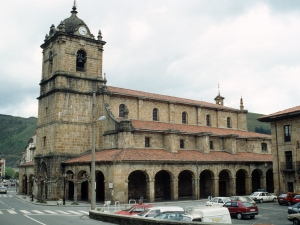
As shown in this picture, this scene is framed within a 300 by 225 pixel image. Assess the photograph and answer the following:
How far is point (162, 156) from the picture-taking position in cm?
3806

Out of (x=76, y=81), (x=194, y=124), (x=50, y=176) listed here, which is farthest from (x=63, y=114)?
(x=194, y=124)

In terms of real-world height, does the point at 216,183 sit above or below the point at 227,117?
below

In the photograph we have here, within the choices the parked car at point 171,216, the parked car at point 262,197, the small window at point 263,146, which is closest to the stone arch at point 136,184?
the parked car at point 262,197

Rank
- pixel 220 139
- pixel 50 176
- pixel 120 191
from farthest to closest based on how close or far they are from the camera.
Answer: pixel 220 139
pixel 50 176
pixel 120 191

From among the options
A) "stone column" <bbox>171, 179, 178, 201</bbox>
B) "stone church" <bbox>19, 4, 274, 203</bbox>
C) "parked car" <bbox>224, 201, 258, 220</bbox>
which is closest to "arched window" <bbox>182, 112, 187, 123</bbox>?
"stone church" <bbox>19, 4, 274, 203</bbox>

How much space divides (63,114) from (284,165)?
26297mm

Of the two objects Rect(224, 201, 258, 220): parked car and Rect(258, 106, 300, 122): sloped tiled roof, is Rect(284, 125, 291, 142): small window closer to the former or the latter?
Rect(258, 106, 300, 122): sloped tiled roof

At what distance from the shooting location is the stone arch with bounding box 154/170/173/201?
41031 millimetres

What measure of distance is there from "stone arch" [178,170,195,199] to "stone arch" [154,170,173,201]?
1.94m

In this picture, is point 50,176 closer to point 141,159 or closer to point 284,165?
point 141,159

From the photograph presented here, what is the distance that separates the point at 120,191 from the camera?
34250 mm

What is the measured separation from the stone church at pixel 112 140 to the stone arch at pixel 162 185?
12cm

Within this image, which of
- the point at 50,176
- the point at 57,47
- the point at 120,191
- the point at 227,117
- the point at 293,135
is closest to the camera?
the point at 120,191

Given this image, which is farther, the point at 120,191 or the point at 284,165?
the point at 284,165
